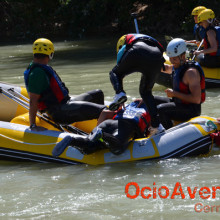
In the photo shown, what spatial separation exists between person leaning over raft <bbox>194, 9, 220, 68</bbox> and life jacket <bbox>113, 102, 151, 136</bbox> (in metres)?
3.15

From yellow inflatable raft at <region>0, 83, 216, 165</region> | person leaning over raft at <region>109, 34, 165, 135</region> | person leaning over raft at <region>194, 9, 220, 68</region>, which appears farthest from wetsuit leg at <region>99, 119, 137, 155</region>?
person leaning over raft at <region>194, 9, 220, 68</region>

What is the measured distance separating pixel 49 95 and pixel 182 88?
4.45ft

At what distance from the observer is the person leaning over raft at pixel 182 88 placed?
206 inches

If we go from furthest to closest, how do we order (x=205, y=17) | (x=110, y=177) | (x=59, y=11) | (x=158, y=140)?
(x=59, y=11) < (x=205, y=17) < (x=158, y=140) < (x=110, y=177)

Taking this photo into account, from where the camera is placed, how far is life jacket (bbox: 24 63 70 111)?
5331 mm

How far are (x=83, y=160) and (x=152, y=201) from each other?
1.22 m

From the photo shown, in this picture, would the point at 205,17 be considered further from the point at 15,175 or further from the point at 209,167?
the point at 15,175

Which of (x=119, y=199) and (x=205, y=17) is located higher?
(x=205, y=17)

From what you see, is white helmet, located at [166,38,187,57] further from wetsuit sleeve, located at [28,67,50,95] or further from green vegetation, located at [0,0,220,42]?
green vegetation, located at [0,0,220,42]

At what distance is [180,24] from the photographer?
17.9 metres

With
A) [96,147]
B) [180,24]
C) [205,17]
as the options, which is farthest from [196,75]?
[180,24]

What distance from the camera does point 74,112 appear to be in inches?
213

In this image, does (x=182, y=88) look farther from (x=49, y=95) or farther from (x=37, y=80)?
(x=37, y=80)

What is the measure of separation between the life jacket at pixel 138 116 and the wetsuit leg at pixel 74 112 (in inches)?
12.3
